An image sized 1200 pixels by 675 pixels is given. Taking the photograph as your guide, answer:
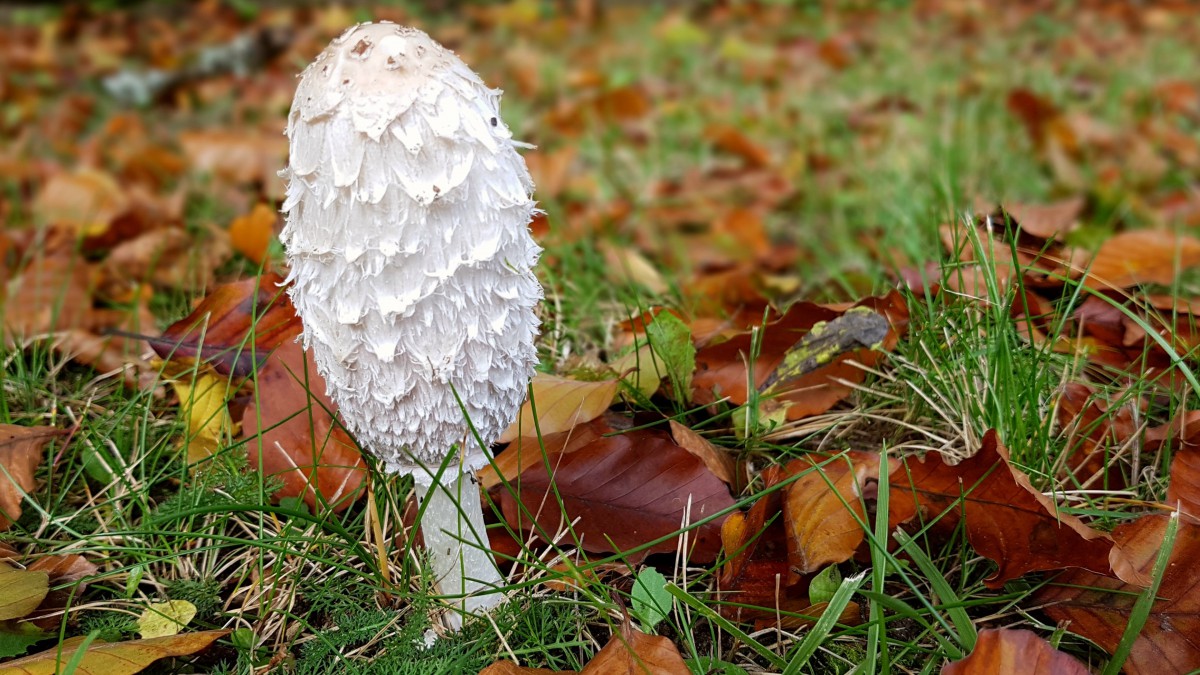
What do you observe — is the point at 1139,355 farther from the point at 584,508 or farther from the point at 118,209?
the point at 118,209

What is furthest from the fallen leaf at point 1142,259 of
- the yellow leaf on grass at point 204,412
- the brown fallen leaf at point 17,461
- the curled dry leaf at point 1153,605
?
the brown fallen leaf at point 17,461

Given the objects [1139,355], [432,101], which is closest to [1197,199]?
[1139,355]

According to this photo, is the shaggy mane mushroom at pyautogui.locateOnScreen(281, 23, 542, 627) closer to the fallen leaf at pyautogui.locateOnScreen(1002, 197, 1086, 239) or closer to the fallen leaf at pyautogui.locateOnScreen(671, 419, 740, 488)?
the fallen leaf at pyautogui.locateOnScreen(671, 419, 740, 488)

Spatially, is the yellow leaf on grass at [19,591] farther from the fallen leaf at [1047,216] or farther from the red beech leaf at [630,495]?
the fallen leaf at [1047,216]

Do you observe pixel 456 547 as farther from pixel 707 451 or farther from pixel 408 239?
pixel 408 239

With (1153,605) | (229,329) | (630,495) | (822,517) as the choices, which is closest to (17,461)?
(229,329)

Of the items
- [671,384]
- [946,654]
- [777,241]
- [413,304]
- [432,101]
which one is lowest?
[777,241]
